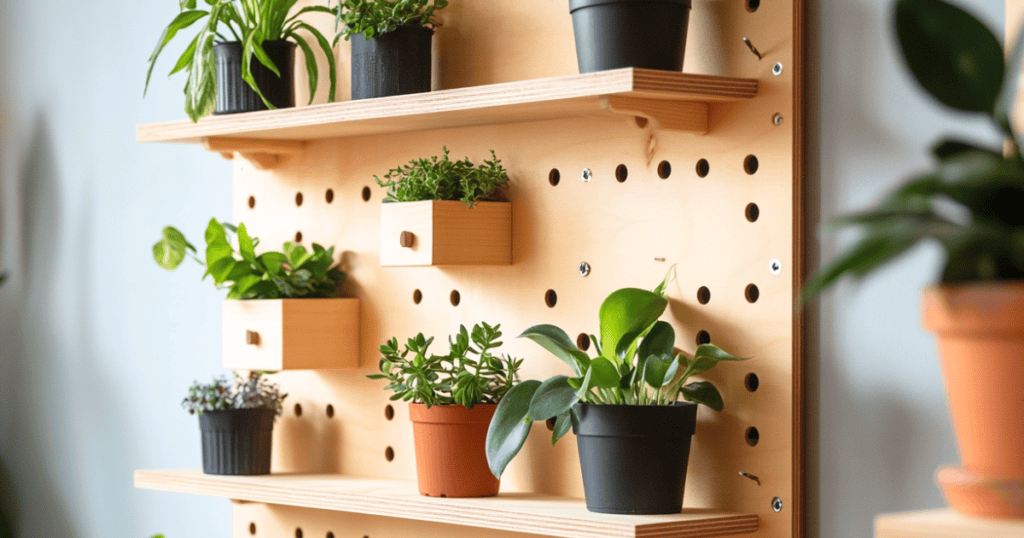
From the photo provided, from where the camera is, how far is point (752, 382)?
1470mm

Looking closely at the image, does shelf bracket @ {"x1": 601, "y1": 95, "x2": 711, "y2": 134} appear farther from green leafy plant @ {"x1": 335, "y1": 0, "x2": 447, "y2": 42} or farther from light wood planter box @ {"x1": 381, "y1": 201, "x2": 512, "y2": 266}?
green leafy plant @ {"x1": 335, "y1": 0, "x2": 447, "y2": 42}

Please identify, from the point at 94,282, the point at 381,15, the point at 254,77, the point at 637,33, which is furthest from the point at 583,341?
the point at 94,282

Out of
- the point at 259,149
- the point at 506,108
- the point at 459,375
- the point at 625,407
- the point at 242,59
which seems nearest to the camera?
the point at 625,407

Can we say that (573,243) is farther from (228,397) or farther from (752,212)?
(228,397)

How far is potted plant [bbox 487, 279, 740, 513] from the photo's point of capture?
1.39 m

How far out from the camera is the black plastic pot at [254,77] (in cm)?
186

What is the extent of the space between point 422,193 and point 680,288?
39cm

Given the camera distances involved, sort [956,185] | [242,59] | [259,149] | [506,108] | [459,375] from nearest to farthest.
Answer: [956,185] < [506,108] < [459,375] < [242,59] < [259,149]

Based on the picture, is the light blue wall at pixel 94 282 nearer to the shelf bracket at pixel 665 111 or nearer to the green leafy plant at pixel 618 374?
the green leafy plant at pixel 618 374

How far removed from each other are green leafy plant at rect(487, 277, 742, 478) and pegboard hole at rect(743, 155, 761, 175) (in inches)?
6.9

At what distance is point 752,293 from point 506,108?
386 millimetres

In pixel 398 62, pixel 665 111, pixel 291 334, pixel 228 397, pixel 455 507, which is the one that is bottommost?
pixel 455 507

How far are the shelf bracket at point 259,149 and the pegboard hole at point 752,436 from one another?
3.08ft

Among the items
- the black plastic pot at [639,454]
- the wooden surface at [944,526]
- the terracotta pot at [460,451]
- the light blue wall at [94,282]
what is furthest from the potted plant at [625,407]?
the light blue wall at [94,282]
